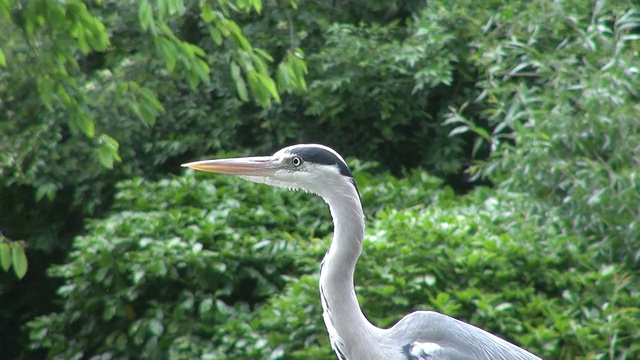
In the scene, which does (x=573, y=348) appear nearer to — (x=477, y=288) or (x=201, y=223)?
(x=477, y=288)

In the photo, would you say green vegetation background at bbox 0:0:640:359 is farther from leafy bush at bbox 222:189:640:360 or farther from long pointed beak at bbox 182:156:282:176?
long pointed beak at bbox 182:156:282:176

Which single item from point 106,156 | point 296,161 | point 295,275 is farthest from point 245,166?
point 295,275

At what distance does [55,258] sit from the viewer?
25.4 feet

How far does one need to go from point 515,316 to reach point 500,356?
1.37 m

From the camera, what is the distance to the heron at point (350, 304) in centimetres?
366

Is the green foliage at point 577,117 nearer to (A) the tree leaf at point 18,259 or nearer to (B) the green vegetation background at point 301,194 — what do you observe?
(B) the green vegetation background at point 301,194

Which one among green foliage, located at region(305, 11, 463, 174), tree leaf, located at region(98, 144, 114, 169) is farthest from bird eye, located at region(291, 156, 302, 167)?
green foliage, located at region(305, 11, 463, 174)

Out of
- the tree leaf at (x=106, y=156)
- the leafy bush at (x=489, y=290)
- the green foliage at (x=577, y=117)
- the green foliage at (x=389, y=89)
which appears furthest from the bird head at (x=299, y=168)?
the green foliage at (x=389, y=89)

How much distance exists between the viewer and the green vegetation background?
4930 mm

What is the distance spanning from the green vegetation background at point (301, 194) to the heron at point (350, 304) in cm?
100

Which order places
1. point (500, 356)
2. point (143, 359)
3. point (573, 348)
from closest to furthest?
1. point (500, 356)
2. point (573, 348)
3. point (143, 359)

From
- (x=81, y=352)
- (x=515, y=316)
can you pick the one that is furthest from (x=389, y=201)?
(x=81, y=352)

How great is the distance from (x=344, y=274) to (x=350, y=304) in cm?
12

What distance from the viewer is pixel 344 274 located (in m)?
3.68
